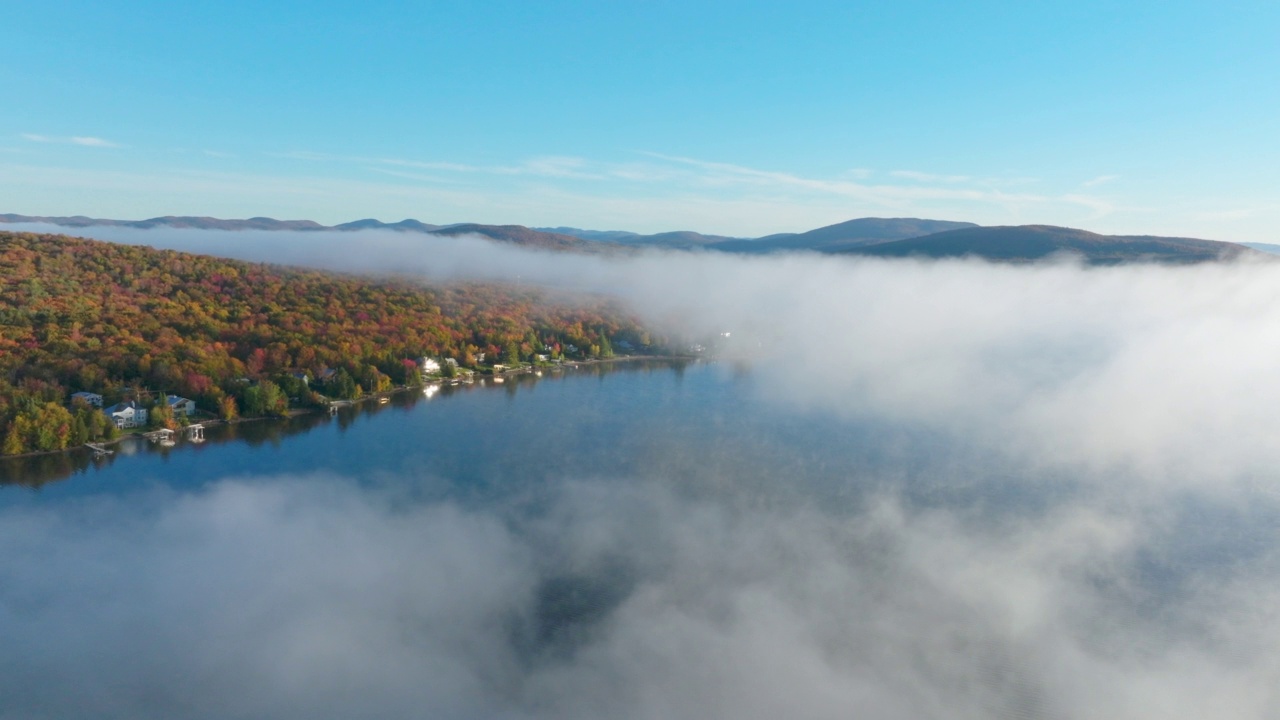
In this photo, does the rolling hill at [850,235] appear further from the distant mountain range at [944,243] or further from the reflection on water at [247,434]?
the reflection on water at [247,434]

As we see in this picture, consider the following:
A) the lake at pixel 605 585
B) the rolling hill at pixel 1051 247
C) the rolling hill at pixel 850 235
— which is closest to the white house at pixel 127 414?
the lake at pixel 605 585

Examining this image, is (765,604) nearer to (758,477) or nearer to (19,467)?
(758,477)

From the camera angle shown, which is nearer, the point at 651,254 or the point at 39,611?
the point at 39,611

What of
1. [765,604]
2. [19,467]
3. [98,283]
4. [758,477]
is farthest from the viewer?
[98,283]

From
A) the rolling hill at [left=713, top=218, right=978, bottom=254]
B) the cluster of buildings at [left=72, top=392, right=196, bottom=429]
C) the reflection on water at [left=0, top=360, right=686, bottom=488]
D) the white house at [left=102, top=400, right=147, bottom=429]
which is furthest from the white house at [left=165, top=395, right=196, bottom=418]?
the rolling hill at [left=713, top=218, right=978, bottom=254]

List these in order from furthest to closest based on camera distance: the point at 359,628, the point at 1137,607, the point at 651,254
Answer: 1. the point at 651,254
2. the point at 1137,607
3. the point at 359,628

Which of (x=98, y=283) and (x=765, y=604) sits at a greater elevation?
(x=98, y=283)

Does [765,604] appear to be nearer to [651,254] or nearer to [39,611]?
[39,611]

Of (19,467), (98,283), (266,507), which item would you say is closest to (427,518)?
(266,507)
